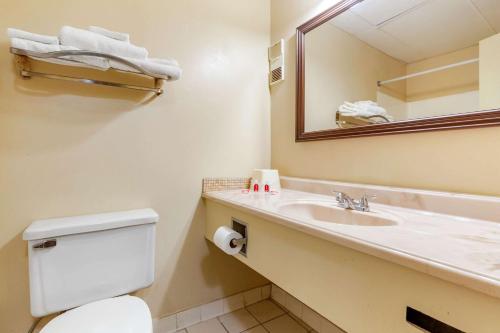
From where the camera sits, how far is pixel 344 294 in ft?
2.12

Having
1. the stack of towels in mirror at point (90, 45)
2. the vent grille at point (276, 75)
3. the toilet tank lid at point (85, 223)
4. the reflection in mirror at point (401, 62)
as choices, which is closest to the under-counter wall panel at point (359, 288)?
the toilet tank lid at point (85, 223)

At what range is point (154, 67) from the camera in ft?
3.64

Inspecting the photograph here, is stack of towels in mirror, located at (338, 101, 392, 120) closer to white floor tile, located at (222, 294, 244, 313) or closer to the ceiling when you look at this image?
the ceiling

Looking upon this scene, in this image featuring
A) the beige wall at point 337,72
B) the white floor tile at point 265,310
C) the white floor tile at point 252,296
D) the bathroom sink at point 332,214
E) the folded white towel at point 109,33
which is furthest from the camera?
the white floor tile at point 252,296

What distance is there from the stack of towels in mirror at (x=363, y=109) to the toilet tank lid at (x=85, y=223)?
1.11 metres

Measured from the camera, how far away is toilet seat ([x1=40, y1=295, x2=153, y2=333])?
0.79m

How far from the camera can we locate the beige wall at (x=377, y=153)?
815mm

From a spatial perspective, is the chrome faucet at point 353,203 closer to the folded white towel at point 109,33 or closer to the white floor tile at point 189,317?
the white floor tile at point 189,317

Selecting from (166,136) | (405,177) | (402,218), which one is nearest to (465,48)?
(405,177)

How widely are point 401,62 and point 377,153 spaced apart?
0.41 m

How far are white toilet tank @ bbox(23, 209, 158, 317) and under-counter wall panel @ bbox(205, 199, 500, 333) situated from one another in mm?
580

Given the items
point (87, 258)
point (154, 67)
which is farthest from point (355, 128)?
point (87, 258)

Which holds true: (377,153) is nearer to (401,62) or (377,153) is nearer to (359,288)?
(401,62)

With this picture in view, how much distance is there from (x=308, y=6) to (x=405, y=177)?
3.74 feet
